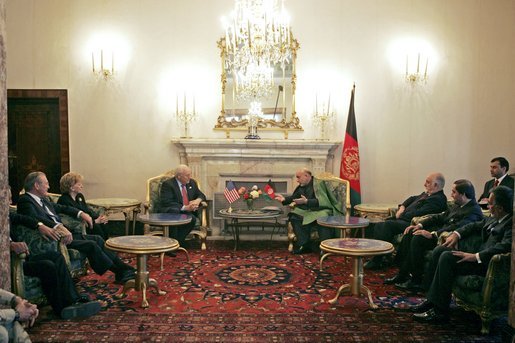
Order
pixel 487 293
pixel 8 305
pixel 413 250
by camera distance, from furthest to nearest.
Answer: pixel 413 250
pixel 487 293
pixel 8 305

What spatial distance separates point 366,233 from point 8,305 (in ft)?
19.0

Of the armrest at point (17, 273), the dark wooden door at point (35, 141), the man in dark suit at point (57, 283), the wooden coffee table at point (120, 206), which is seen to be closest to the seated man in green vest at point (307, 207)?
the wooden coffee table at point (120, 206)

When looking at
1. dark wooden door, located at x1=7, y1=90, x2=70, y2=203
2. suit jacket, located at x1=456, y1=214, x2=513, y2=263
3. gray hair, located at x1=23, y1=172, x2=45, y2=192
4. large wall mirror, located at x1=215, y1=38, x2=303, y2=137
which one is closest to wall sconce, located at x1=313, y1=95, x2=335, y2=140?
large wall mirror, located at x1=215, y1=38, x2=303, y2=137

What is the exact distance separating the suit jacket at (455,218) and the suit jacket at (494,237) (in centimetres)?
34

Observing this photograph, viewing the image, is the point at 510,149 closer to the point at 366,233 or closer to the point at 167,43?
the point at 366,233

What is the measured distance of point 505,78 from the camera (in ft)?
25.7

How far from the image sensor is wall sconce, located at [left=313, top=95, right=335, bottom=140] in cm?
781

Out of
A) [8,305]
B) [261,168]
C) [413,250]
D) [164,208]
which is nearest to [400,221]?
[413,250]

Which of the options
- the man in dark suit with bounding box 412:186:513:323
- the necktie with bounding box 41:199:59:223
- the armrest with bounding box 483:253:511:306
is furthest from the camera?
the necktie with bounding box 41:199:59:223

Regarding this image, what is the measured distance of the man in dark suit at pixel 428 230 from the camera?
16.1ft

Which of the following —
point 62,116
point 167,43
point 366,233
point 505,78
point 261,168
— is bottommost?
point 366,233

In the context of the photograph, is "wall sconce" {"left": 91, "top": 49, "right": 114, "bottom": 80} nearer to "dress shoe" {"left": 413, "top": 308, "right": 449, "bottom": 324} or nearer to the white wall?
the white wall

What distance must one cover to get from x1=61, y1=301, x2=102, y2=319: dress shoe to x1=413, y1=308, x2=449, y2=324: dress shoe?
285 centimetres

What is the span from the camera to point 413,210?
19.4 feet
